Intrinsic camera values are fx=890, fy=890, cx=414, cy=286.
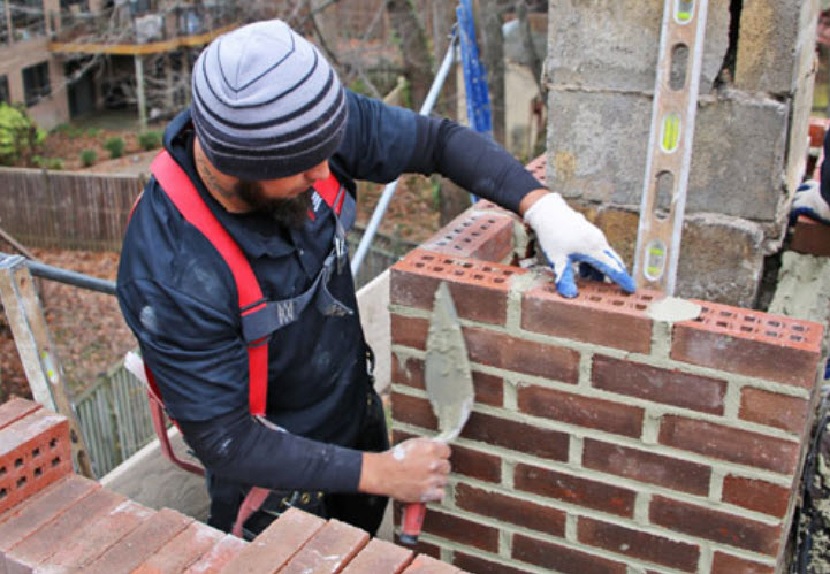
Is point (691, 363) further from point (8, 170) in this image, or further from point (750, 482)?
point (8, 170)

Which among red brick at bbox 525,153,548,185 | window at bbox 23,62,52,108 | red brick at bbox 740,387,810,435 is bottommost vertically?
window at bbox 23,62,52,108

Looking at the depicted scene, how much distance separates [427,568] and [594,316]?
2.80 feet

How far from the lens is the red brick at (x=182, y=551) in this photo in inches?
68.4

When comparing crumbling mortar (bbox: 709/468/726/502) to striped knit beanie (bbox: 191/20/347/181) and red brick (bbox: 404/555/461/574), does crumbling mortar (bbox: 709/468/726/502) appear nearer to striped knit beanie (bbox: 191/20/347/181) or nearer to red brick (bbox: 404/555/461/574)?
red brick (bbox: 404/555/461/574)

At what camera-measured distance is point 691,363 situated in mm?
2143

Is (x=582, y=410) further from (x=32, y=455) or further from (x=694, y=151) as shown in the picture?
(x=32, y=455)

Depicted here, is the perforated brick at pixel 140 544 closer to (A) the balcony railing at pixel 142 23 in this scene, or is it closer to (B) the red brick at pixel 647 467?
(B) the red brick at pixel 647 467

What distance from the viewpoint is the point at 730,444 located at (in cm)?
217

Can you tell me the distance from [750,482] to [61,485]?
1.64 m

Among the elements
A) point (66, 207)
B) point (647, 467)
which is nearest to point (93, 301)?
point (66, 207)

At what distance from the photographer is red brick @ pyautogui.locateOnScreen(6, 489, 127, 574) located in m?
1.80

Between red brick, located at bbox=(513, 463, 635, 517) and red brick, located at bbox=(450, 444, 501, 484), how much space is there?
0.06m

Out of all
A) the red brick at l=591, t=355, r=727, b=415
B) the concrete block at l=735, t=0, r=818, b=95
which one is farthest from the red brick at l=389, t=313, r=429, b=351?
the concrete block at l=735, t=0, r=818, b=95

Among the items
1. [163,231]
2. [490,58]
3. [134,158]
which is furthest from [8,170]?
[163,231]
